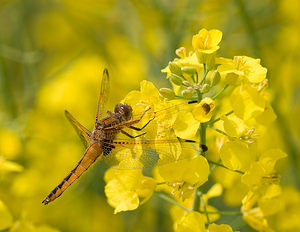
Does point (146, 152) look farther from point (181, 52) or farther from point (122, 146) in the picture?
point (181, 52)

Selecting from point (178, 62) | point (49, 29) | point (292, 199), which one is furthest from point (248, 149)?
point (49, 29)

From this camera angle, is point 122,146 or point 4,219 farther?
point 122,146

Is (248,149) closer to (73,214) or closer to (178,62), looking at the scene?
(178,62)

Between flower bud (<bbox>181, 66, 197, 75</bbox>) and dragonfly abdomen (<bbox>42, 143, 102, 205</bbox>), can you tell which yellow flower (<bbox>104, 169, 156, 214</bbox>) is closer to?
dragonfly abdomen (<bbox>42, 143, 102, 205</bbox>)

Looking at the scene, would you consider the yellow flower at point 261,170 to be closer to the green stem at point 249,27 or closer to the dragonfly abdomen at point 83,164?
the dragonfly abdomen at point 83,164

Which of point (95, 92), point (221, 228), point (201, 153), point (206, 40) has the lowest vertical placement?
point (221, 228)

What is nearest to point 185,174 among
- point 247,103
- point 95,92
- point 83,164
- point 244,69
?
point 247,103

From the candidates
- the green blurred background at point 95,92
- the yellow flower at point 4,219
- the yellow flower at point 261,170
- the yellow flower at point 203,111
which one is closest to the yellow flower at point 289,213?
the green blurred background at point 95,92
